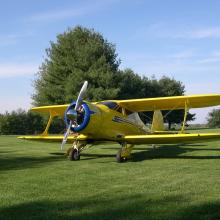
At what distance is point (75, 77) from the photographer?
4731 cm

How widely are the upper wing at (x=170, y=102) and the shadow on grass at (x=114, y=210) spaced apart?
8.36 m

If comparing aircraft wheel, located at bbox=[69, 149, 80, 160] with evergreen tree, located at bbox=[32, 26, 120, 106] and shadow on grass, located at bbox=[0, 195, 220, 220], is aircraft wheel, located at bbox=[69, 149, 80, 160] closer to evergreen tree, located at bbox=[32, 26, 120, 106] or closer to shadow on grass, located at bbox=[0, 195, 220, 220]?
shadow on grass, located at bbox=[0, 195, 220, 220]

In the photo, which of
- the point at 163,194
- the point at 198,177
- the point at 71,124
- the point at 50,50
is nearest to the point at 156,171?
the point at 198,177

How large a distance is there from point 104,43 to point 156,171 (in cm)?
4295

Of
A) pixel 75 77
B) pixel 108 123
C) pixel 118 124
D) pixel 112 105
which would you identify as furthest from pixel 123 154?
pixel 75 77

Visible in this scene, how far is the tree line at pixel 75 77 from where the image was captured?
46781 mm

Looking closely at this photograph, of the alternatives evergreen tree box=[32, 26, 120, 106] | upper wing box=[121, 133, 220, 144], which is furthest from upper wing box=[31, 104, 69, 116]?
evergreen tree box=[32, 26, 120, 106]

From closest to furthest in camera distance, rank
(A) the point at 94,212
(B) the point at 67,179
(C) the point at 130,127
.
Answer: (A) the point at 94,212 < (B) the point at 67,179 < (C) the point at 130,127

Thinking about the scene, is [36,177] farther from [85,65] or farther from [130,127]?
[85,65]

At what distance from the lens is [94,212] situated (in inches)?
213

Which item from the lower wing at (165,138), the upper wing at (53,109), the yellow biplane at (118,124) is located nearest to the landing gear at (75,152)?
the yellow biplane at (118,124)

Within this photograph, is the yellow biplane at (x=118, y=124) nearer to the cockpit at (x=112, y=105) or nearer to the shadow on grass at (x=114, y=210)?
the cockpit at (x=112, y=105)

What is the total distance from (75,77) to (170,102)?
108ft

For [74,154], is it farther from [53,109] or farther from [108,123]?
[53,109]
